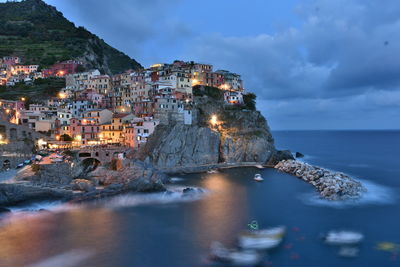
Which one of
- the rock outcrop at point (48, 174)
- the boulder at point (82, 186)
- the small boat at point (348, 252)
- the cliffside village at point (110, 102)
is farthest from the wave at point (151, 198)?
the cliffside village at point (110, 102)

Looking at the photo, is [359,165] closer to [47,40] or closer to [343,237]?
[343,237]

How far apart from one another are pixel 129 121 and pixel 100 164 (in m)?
12.4

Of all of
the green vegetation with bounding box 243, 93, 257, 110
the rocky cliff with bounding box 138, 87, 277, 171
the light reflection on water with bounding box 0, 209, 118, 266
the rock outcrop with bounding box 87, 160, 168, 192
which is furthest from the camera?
the green vegetation with bounding box 243, 93, 257, 110

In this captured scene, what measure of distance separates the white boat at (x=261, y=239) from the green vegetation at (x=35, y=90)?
6450cm

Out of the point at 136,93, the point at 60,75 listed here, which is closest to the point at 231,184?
the point at 136,93

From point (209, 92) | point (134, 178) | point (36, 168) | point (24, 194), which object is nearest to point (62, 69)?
point (209, 92)

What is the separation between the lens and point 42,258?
75.9 feet

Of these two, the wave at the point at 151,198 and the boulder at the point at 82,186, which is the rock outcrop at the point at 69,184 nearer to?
the boulder at the point at 82,186

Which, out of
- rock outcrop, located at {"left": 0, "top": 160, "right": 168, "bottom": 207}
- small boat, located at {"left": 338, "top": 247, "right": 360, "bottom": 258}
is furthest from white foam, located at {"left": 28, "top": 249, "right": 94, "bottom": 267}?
small boat, located at {"left": 338, "top": 247, "right": 360, "bottom": 258}

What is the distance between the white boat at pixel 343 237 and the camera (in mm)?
26245

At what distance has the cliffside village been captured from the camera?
59.6m

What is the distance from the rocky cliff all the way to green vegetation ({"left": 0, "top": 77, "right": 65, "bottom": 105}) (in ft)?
117

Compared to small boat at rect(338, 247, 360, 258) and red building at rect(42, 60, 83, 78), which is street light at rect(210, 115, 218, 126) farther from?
red building at rect(42, 60, 83, 78)

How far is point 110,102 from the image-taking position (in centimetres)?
7544
